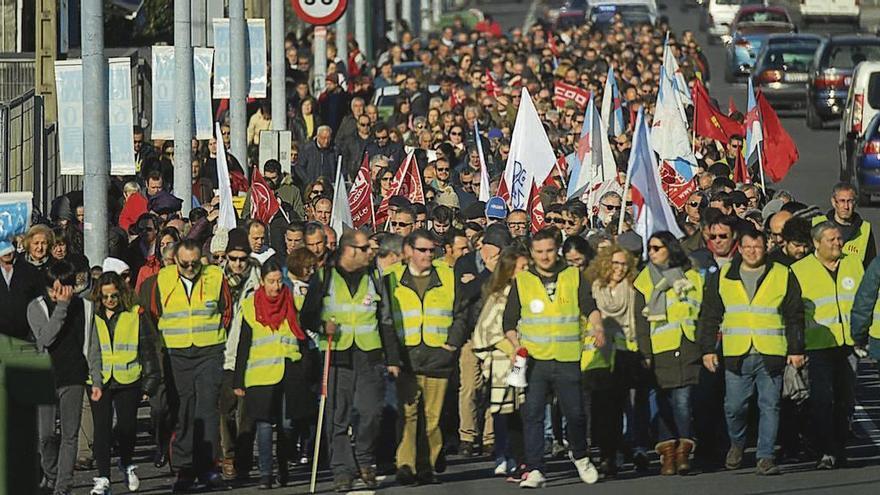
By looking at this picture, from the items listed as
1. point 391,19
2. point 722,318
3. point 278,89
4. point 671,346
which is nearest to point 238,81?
point 278,89

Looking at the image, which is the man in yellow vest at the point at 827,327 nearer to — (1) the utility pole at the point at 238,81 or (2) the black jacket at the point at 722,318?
(2) the black jacket at the point at 722,318

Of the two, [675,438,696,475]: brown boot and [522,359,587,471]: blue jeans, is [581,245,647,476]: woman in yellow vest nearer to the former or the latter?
[675,438,696,475]: brown boot

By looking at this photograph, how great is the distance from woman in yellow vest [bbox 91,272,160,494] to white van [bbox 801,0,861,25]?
5256 cm

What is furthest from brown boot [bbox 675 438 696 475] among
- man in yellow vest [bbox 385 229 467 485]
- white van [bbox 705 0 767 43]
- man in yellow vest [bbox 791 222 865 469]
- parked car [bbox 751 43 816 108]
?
white van [bbox 705 0 767 43]

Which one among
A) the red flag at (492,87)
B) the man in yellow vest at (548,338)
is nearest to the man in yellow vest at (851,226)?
the man in yellow vest at (548,338)

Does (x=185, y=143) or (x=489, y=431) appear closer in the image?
(x=489, y=431)

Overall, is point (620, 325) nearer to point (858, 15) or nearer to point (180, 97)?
point (180, 97)

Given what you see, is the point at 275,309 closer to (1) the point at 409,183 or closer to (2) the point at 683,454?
(2) the point at 683,454

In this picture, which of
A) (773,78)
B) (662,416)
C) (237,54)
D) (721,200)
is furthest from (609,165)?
(773,78)

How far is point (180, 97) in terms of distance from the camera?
1959 cm

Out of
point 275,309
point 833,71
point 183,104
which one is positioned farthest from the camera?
point 833,71

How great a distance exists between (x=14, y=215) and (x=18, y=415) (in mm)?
8956

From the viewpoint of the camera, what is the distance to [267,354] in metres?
12.6

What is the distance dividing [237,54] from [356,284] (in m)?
10.6
